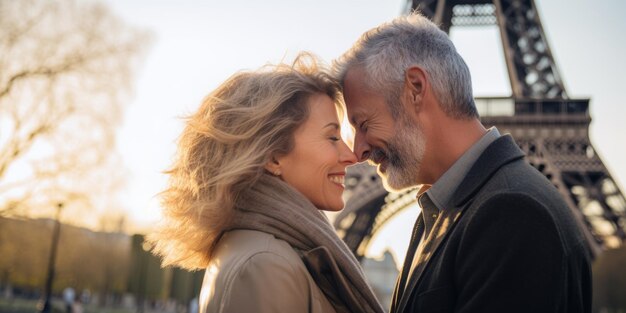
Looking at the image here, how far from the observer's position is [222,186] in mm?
3160

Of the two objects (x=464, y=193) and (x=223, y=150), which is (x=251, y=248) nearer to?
(x=223, y=150)

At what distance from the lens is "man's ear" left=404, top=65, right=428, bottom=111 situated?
3352mm

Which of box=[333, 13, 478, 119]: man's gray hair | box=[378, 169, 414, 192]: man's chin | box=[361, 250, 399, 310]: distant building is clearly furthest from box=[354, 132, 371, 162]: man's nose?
box=[361, 250, 399, 310]: distant building

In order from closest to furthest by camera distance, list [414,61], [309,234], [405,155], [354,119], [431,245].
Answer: [431,245] < [309,234] < [414,61] < [405,155] < [354,119]

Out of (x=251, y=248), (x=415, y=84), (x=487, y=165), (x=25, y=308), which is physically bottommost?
(x=25, y=308)

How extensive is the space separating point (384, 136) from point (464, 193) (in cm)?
69

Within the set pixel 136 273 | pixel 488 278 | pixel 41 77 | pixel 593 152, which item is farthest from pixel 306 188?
pixel 136 273

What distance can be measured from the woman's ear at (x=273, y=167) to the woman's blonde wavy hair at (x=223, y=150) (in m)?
0.03

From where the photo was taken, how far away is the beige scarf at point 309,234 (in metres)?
3.06

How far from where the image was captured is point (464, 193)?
9.84 feet

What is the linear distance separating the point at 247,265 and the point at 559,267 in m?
1.12

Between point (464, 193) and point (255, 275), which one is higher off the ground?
point (464, 193)

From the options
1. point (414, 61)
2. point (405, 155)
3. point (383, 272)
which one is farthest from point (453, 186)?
point (383, 272)

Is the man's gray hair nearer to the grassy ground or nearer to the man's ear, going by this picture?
the man's ear
